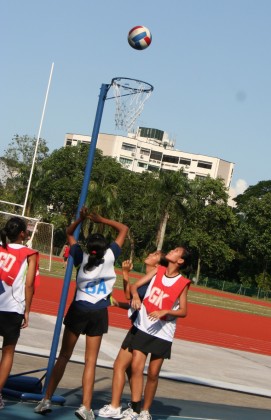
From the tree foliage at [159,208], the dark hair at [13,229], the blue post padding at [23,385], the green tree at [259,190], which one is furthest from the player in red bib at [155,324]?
the green tree at [259,190]

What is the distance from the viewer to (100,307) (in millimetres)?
8641

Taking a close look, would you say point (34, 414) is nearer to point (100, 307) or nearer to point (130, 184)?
point (100, 307)

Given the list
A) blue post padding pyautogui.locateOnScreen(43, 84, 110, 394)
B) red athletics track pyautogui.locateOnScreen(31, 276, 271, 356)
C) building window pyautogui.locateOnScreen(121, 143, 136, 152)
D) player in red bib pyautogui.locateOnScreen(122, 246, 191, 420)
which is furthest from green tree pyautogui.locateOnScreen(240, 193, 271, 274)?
player in red bib pyautogui.locateOnScreen(122, 246, 191, 420)

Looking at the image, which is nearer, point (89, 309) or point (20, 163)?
point (89, 309)

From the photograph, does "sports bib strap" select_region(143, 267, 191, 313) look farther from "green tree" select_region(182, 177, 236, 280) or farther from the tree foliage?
"green tree" select_region(182, 177, 236, 280)

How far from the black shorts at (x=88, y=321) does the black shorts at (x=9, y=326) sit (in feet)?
1.80

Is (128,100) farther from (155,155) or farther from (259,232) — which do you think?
(155,155)

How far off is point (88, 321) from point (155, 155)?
478 feet

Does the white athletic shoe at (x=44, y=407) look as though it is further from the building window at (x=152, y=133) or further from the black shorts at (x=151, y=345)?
the building window at (x=152, y=133)

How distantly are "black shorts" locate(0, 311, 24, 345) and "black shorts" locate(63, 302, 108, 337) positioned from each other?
0.55m

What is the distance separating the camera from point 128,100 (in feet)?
41.9

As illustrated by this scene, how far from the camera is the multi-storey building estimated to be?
149m

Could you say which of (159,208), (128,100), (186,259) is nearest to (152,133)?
(159,208)

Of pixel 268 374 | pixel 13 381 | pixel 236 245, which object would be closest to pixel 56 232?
pixel 236 245
